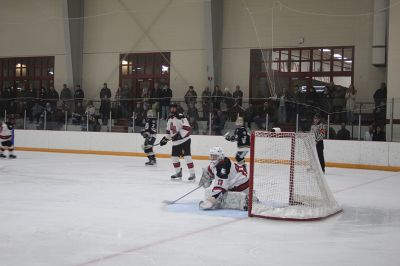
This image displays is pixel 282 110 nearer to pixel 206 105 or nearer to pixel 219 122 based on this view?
pixel 219 122

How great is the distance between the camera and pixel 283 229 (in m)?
5.60

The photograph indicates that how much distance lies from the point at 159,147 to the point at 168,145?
0.30 meters

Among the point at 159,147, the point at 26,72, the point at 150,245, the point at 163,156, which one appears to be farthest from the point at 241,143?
the point at 26,72

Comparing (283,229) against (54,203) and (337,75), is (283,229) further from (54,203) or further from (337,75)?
(337,75)

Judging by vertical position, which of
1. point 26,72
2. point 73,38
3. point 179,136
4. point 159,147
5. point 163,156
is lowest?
point 163,156

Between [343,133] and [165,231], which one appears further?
[343,133]

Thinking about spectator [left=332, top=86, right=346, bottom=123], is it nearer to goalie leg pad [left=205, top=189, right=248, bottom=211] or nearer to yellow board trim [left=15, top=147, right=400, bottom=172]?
yellow board trim [left=15, top=147, right=400, bottom=172]

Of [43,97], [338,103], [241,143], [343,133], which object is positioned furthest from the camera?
[43,97]

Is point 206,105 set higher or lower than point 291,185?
higher

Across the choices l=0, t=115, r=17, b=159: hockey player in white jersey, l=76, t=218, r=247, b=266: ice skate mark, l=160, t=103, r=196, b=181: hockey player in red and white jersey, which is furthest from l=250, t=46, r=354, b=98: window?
l=76, t=218, r=247, b=266: ice skate mark

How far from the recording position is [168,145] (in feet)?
55.9

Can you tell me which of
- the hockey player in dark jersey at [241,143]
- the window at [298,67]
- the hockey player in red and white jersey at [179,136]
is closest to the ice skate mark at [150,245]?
the hockey player in dark jersey at [241,143]

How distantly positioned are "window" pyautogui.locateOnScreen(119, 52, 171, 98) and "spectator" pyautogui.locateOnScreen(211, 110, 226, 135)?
5.30 metres

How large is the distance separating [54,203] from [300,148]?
316cm
